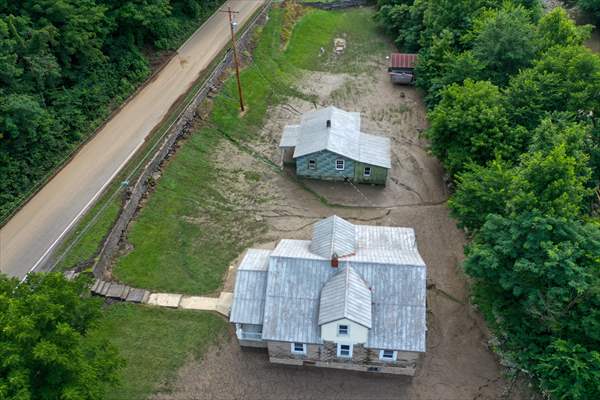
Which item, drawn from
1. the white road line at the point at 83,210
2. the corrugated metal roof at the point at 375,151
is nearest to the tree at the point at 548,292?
the corrugated metal roof at the point at 375,151

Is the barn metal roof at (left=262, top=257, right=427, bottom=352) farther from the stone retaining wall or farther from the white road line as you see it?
the stone retaining wall

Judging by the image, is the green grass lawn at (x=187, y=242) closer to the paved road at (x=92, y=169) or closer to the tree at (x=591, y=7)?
the paved road at (x=92, y=169)

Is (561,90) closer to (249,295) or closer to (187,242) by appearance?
(249,295)

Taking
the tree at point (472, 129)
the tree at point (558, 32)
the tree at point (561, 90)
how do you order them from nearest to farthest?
the tree at point (472, 129)
the tree at point (561, 90)
the tree at point (558, 32)

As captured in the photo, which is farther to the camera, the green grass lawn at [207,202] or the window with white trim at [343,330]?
the green grass lawn at [207,202]

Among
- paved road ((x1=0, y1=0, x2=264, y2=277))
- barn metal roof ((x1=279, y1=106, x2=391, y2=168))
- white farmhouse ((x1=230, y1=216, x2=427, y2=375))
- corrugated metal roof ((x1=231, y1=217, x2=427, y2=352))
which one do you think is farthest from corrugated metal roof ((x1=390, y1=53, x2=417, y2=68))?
corrugated metal roof ((x1=231, y1=217, x2=427, y2=352))

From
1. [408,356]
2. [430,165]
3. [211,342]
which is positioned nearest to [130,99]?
[211,342]
